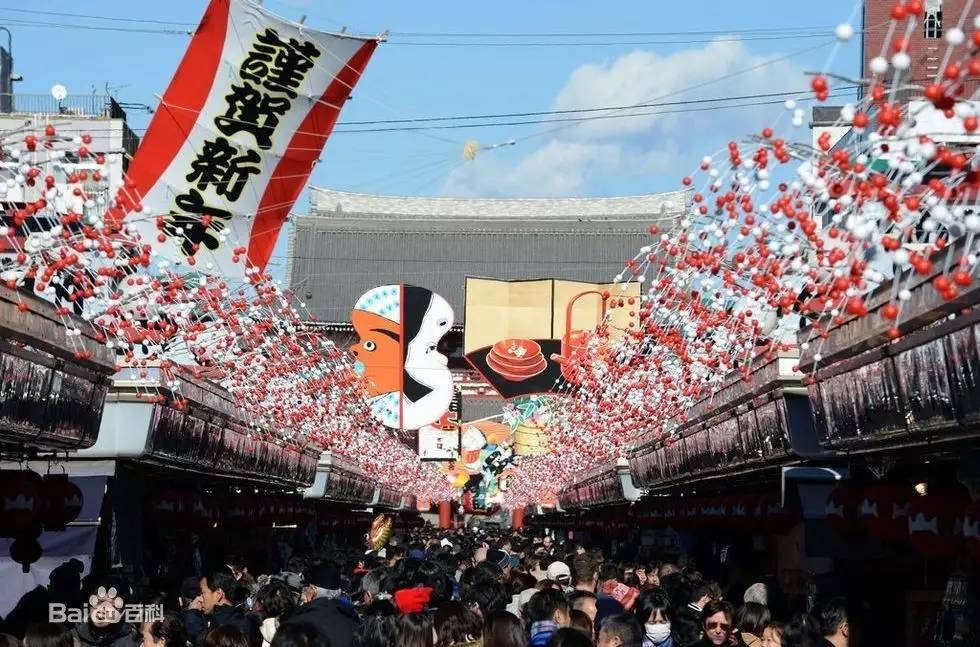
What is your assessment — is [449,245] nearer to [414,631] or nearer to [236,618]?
[236,618]

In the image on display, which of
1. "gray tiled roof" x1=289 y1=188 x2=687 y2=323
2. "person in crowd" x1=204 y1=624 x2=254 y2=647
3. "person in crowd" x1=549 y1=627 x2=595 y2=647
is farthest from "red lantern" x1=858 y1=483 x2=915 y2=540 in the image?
"gray tiled roof" x1=289 y1=188 x2=687 y2=323

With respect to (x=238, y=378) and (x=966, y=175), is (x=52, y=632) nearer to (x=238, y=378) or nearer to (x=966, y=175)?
(x=966, y=175)

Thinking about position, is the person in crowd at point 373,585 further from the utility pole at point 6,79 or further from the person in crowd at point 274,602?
the utility pole at point 6,79

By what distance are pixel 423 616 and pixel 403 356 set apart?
34.5 metres

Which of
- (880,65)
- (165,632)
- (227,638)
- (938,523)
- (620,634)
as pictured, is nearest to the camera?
(880,65)

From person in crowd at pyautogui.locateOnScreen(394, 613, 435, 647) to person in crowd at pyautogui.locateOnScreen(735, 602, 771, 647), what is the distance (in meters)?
2.30

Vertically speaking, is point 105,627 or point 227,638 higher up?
point 105,627

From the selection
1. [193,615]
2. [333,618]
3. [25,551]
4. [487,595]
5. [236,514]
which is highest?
[236,514]

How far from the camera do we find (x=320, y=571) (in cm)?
1130

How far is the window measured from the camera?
1154 inches

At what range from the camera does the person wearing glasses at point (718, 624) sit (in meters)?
10.0

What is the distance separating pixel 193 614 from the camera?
11312 mm

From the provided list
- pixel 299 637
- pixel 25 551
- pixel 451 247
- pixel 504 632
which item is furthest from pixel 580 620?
pixel 451 247

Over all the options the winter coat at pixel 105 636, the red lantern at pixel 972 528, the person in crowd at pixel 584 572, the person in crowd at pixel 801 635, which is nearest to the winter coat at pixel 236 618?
the winter coat at pixel 105 636
